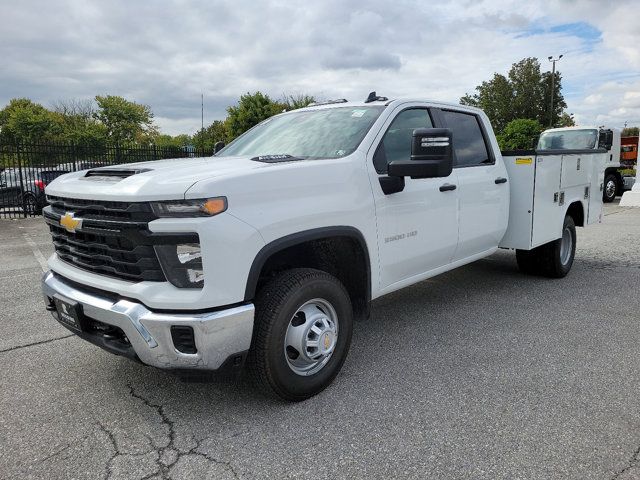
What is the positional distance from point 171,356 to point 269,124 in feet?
8.46

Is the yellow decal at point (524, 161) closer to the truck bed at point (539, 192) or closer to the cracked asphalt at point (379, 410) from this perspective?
the truck bed at point (539, 192)

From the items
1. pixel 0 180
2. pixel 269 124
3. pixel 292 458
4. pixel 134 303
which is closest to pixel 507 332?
pixel 292 458

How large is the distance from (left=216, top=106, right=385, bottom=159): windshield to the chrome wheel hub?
3.45 feet

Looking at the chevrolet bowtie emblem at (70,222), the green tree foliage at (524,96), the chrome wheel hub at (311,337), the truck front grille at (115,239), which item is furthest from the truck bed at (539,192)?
the green tree foliage at (524,96)

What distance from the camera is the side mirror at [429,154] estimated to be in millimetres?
3160

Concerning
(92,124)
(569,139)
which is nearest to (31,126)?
(92,124)

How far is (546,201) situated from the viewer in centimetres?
528

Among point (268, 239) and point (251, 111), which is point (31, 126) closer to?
point (251, 111)

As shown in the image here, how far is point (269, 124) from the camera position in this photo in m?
4.51

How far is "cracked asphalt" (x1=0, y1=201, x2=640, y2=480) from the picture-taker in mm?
2447

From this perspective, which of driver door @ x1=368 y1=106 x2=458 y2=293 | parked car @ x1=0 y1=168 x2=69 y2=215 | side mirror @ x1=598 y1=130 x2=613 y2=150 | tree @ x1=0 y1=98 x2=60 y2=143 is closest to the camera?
driver door @ x1=368 y1=106 x2=458 y2=293

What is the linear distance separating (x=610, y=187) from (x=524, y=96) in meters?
27.0

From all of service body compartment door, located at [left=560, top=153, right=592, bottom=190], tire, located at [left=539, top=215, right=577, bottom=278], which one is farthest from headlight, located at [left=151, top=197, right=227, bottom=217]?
tire, located at [left=539, top=215, right=577, bottom=278]

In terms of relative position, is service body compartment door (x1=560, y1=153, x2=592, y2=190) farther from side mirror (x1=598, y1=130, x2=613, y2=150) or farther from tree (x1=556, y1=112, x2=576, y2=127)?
tree (x1=556, y1=112, x2=576, y2=127)
